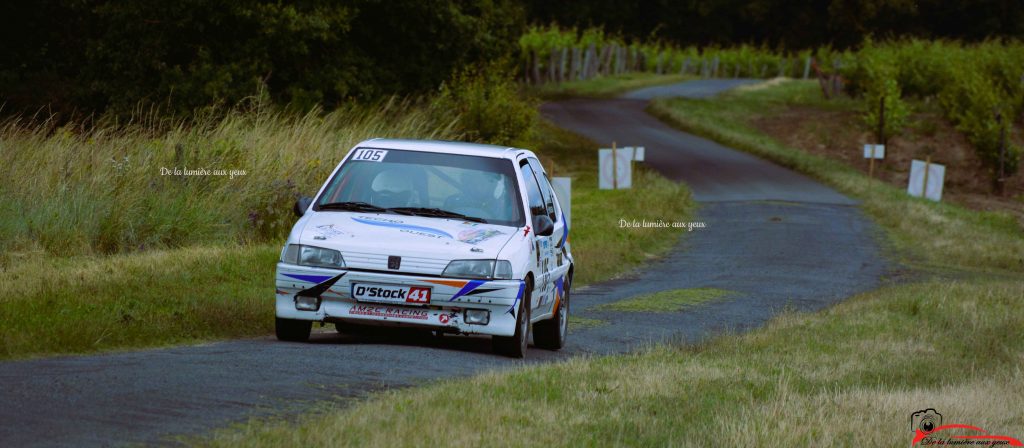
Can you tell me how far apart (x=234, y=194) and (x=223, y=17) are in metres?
12.9

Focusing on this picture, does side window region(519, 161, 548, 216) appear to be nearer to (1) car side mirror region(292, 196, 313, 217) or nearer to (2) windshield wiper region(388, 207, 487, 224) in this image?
(2) windshield wiper region(388, 207, 487, 224)

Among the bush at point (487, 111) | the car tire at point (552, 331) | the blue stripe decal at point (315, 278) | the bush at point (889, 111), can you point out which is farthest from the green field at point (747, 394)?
the bush at point (889, 111)

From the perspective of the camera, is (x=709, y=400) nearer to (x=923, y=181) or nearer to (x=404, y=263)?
(x=404, y=263)

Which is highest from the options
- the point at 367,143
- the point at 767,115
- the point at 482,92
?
the point at 367,143

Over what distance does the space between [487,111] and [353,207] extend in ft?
74.1

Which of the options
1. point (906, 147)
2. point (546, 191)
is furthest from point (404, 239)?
point (906, 147)

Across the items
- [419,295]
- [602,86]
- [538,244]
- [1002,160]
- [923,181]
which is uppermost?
[538,244]

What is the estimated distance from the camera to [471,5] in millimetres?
37344

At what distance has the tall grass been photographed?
17.5 meters

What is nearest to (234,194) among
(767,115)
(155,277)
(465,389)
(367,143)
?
(155,277)

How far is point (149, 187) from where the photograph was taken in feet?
64.5

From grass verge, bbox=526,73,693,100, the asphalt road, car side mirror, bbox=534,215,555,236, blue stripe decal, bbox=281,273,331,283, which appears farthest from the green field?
grass verge, bbox=526,73,693,100

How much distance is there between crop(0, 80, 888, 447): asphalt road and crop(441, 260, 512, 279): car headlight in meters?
0.62

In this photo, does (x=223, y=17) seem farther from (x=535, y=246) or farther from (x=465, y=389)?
(x=465, y=389)
